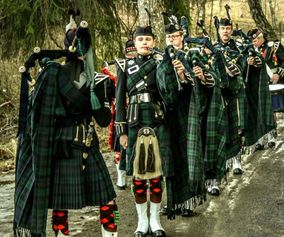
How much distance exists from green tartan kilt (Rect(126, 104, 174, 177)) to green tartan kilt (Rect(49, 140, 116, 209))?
0.95m

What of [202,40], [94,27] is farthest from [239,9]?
[202,40]

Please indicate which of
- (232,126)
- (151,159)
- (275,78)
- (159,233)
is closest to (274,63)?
(275,78)

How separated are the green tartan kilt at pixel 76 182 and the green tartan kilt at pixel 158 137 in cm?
95

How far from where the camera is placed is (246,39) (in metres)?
8.68

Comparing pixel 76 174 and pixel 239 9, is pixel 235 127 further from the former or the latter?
pixel 239 9

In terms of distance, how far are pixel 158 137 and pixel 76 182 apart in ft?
4.17

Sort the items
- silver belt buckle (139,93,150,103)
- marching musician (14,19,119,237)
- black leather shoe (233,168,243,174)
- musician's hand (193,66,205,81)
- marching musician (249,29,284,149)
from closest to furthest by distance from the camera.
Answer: marching musician (14,19,119,237), silver belt buckle (139,93,150,103), musician's hand (193,66,205,81), black leather shoe (233,168,243,174), marching musician (249,29,284,149)

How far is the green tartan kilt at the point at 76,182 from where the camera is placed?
4582 mm

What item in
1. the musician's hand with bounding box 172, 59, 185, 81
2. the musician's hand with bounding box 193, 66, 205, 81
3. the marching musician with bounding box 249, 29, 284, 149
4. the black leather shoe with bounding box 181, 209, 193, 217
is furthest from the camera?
the marching musician with bounding box 249, 29, 284, 149

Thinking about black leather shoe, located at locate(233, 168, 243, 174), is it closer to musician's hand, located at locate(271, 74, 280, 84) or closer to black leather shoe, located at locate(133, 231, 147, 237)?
musician's hand, located at locate(271, 74, 280, 84)

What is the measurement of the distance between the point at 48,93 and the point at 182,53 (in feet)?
5.56

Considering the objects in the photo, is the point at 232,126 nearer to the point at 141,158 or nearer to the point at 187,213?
the point at 187,213

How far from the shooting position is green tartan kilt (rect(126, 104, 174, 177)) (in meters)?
5.57

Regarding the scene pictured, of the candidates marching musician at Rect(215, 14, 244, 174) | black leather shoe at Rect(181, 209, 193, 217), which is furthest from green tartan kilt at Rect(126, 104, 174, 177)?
marching musician at Rect(215, 14, 244, 174)
